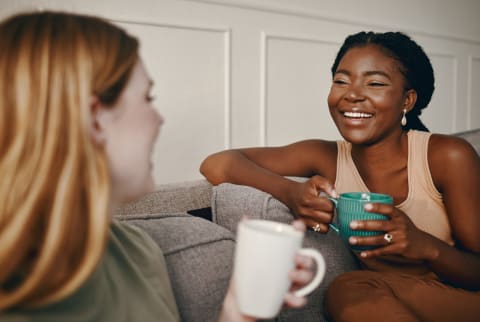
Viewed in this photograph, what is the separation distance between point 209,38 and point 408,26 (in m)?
1.89

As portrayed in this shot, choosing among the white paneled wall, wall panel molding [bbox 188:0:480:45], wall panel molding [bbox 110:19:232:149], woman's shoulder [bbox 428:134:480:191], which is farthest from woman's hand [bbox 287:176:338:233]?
wall panel molding [bbox 188:0:480:45]

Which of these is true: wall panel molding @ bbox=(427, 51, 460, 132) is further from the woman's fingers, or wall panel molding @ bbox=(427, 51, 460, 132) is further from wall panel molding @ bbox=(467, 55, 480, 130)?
the woman's fingers

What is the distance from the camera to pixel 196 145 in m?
2.24

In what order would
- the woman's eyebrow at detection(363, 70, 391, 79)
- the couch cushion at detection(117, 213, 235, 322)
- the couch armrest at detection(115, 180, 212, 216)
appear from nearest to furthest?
1. the couch cushion at detection(117, 213, 235, 322)
2. the couch armrest at detection(115, 180, 212, 216)
3. the woman's eyebrow at detection(363, 70, 391, 79)

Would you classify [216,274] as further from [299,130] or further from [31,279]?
[299,130]

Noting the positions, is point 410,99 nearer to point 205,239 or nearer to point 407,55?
point 407,55

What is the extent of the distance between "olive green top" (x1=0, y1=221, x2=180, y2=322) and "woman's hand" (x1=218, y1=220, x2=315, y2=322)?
12cm

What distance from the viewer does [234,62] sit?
2330 millimetres

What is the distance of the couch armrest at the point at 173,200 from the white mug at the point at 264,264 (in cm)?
68

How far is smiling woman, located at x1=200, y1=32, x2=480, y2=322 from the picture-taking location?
46.9 inches

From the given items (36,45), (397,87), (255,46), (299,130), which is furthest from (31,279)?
(299,130)

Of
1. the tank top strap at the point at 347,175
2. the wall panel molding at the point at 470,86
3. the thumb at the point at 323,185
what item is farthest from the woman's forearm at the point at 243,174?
the wall panel molding at the point at 470,86

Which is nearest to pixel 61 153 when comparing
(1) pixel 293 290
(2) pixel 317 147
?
(1) pixel 293 290

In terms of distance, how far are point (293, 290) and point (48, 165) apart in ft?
1.40
